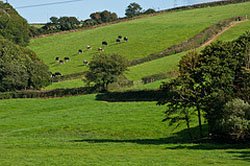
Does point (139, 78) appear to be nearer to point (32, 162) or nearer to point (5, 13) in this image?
point (32, 162)

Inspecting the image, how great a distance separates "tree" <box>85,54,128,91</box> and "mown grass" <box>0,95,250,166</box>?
399cm

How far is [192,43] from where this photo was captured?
99.7 m

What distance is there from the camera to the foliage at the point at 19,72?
284 feet

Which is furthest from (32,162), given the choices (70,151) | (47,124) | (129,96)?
(129,96)

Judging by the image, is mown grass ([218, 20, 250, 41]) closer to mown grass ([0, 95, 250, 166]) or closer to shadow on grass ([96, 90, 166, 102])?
shadow on grass ([96, 90, 166, 102])

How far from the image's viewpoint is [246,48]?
45438 millimetres

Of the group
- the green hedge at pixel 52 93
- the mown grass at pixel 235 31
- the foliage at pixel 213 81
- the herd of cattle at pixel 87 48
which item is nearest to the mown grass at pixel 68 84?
the herd of cattle at pixel 87 48

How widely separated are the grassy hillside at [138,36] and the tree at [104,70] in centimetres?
2020

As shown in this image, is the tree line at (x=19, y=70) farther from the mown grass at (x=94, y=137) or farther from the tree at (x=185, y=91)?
the tree at (x=185, y=91)

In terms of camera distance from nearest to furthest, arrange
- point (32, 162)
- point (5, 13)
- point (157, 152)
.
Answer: point (32, 162), point (157, 152), point (5, 13)

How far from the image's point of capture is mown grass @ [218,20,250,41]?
97.9 m

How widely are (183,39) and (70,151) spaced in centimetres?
7016

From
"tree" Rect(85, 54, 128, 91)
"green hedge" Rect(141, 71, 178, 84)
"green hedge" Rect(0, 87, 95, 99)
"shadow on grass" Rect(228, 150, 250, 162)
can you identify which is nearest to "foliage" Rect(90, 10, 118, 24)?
"green hedge" Rect(0, 87, 95, 99)

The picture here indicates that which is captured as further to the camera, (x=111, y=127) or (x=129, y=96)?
(x=129, y=96)
